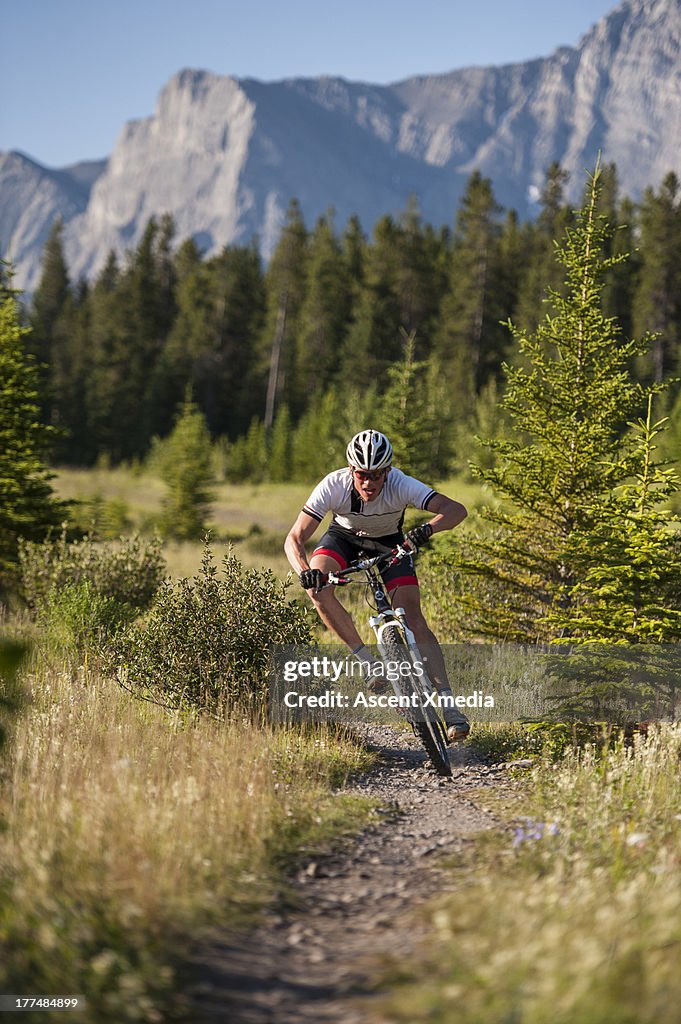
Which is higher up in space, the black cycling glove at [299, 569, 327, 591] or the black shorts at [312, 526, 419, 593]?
the black shorts at [312, 526, 419, 593]

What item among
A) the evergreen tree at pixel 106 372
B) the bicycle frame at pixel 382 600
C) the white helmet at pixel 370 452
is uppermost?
the evergreen tree at pixel 106 372

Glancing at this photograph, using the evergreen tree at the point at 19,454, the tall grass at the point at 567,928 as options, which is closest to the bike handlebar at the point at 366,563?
the tall grass at the point at 567,928

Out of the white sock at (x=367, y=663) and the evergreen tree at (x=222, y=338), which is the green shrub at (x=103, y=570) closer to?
the white sock at (x=367, y=663)

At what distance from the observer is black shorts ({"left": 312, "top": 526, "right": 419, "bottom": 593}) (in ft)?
23.9

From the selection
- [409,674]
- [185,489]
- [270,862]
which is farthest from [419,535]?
[185,489]

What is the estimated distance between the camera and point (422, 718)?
6793 mm

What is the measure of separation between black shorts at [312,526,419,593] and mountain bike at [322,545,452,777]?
0.20m

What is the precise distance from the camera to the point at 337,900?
431 centimetres

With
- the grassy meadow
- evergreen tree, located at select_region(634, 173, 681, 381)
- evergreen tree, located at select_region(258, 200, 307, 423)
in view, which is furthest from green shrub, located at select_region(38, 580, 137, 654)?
evergreen tree, located at select_region(258, 200, 307, 423)

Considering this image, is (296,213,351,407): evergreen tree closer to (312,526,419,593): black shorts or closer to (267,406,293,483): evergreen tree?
(267,406,293,483): evergreen tree

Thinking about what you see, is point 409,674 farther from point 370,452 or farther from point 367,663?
point 370,452

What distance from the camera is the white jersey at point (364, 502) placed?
23.5ft

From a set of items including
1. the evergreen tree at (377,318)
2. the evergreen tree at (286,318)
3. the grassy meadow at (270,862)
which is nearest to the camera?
the grassy meadow at (270,862)

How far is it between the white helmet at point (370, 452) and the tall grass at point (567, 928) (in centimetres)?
285
